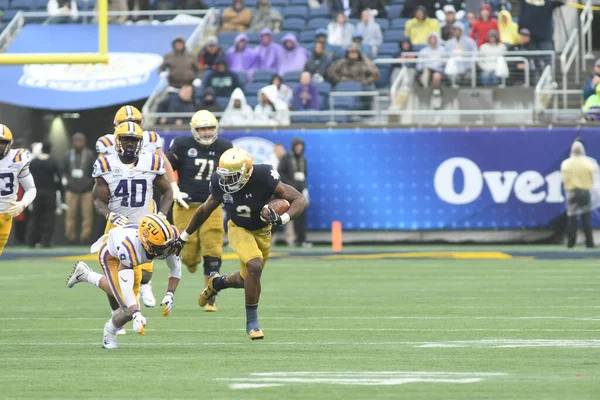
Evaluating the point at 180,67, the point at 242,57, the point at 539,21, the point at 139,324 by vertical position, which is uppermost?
the point at 539,21

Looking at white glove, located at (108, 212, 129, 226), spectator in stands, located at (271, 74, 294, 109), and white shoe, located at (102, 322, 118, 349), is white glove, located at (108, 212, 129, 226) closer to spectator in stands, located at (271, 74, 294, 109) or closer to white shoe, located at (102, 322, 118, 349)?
white shoe, located at (102, 322, 118, 349)

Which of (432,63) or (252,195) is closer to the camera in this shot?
(252,195)

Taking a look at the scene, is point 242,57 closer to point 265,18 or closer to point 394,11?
point 265,18

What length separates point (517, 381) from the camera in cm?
773

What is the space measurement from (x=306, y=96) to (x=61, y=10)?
6.30 metres

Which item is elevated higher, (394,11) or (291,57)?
A: (394,11)

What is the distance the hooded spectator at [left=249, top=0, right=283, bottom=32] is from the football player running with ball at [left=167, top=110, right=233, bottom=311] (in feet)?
41.3

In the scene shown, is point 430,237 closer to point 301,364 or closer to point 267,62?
point 267,62

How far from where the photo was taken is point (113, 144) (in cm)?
1159

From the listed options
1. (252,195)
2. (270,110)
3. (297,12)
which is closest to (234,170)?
(252,195)

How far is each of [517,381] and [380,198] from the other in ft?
51.9

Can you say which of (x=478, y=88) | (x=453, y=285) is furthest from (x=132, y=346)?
(x=478, y=88)

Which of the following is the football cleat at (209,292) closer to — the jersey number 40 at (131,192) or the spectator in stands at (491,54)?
the jersey number 40 at (131,192)

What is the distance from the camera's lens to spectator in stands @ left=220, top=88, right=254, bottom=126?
2353 centimetres
